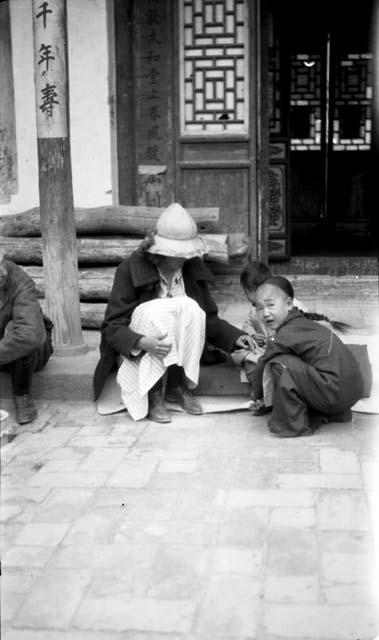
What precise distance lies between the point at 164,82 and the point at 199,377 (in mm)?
3531

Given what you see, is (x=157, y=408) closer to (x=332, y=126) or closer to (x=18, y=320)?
(x=18, y=320)

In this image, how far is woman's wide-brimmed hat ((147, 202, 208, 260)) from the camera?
5566 millimetres

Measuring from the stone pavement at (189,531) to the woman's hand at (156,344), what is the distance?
461 millimetres

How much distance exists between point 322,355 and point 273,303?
0.41 metres

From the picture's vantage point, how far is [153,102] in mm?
8477

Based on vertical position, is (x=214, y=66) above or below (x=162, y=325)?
above

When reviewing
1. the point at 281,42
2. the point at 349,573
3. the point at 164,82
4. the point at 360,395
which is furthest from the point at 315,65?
the point at 349,573

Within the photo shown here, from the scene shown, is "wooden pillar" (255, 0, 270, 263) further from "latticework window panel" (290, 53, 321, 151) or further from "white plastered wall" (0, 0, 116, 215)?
"latticework window panel" (290, 53, 321, 151)

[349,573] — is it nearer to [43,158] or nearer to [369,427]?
[369,427]

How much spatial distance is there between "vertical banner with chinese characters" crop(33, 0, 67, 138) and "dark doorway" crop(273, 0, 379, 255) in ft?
16.7

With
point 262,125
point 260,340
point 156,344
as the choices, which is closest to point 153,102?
point 262,125

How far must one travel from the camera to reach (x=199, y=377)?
5.93 metres

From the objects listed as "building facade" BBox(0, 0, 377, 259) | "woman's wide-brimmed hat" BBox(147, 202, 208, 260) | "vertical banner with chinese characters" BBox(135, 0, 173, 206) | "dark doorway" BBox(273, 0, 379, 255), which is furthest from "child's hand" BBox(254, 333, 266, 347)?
"dark doorway" BBox(273, 0, 379, 255)

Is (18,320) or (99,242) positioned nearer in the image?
(18,320)
